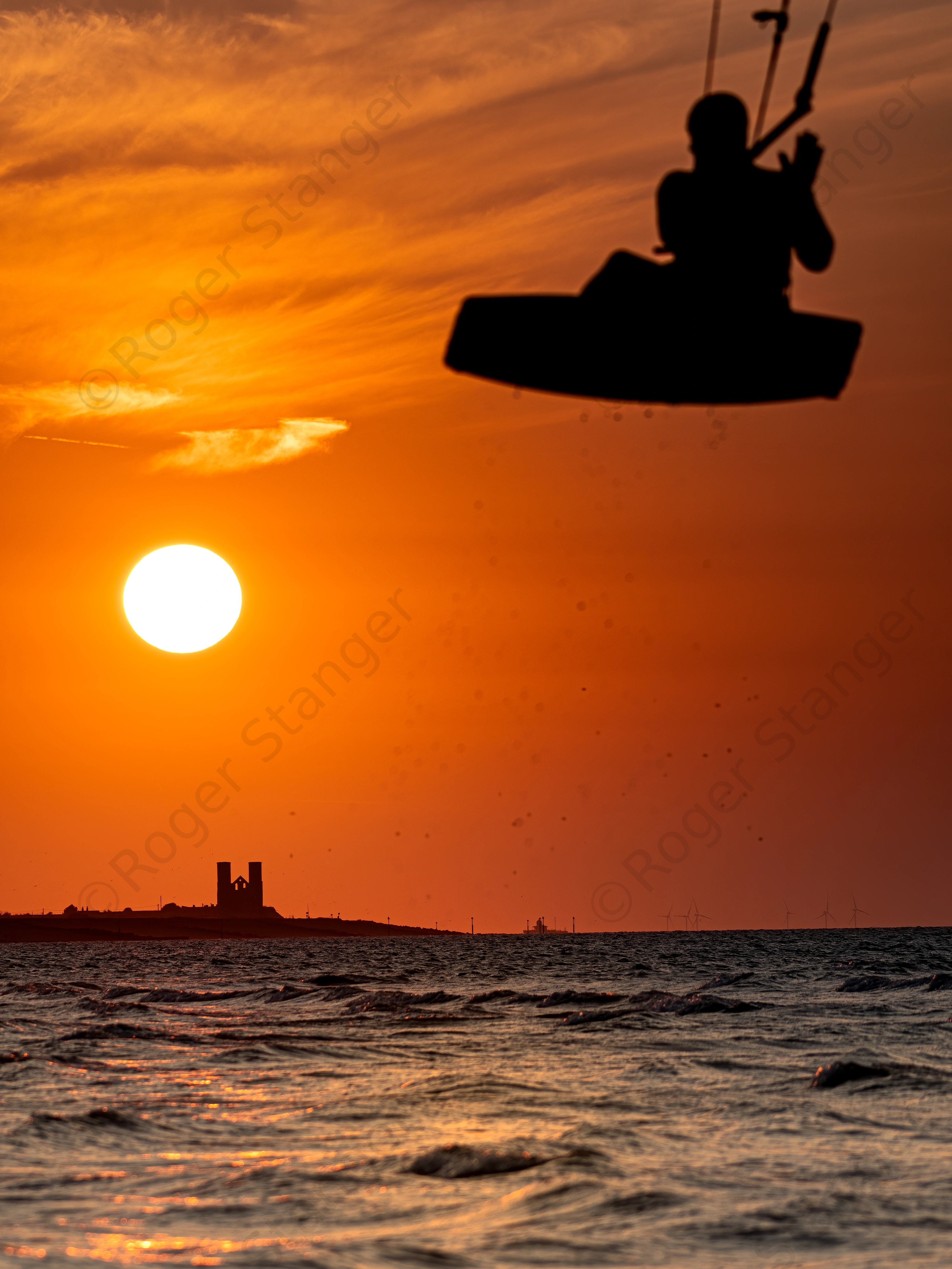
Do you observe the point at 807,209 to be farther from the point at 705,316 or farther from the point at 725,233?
the point at 705,316

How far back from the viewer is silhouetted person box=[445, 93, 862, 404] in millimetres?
4570

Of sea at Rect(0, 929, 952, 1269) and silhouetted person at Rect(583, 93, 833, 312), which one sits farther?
sea at Rect(0, 929, 952, 1269)

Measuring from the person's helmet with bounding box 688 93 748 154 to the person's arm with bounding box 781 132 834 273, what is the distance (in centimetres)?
23

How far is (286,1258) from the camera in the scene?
37.8ft

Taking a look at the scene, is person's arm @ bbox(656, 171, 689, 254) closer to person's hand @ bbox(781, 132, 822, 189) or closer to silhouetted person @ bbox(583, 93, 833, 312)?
silhouetted person @ bbox(583, 93, 833, 312)

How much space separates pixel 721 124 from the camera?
4695 millimetres

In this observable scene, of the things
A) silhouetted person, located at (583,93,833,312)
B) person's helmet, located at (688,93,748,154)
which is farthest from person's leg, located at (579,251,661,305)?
person's helmet, located at (688,93,748,154)

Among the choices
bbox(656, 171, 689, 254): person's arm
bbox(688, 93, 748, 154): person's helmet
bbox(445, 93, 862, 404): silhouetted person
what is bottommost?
bbox(445, 93, 862, 404): silhouetted person

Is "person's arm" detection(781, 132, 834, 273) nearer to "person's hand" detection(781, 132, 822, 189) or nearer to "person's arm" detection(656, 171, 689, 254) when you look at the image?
"person's hand" detection(781, 132, 822, 189)

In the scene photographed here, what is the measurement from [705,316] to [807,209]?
48cm

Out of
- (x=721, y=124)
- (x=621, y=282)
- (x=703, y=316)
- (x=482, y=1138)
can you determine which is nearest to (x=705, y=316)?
(x=703, y=316)

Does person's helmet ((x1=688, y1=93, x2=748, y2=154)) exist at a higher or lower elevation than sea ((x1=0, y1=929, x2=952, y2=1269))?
higher

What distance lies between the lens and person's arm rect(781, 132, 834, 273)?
4.51 metres

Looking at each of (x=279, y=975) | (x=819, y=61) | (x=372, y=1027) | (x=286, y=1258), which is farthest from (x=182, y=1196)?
(x=279, y=975)
